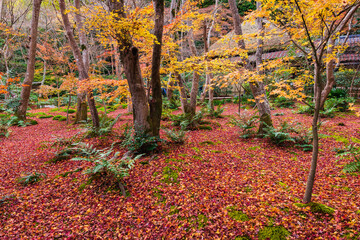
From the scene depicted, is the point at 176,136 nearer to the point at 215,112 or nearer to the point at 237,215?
the point at 237,215

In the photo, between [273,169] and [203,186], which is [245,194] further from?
[273,169]

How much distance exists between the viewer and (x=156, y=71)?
495 centimetres

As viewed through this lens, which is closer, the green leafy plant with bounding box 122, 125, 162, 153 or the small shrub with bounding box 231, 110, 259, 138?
the green leafy plant with bounding box 122, 125, 162, 153

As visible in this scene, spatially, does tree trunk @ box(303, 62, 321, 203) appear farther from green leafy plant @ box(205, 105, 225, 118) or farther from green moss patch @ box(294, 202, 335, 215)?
green leafy plant @ box(205, 105, 225, 118)

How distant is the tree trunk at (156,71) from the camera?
4.53 m

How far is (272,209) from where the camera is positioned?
2834 mm

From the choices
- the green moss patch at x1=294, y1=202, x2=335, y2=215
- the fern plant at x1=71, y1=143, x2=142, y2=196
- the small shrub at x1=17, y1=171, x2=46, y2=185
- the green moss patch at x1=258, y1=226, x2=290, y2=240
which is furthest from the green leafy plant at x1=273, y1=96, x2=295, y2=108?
the small shrub at x1=17, y1=171, x2=46, y2=185

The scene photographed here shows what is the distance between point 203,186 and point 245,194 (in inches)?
32.8

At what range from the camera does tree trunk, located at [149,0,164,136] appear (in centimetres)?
453

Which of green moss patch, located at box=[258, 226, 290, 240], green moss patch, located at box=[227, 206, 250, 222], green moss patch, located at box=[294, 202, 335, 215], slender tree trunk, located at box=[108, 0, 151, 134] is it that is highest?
slender tree trunk, located at box=[108, 0, 151, 134]

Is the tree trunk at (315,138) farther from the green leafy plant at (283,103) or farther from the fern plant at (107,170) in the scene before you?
the green leafy plant at (283,103)

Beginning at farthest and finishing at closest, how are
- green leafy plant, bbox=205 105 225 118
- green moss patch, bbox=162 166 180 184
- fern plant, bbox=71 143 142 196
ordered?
green leafy plant, bbox=205 105 225 118 < green moss patch, bbox=162 166 180 184 < fern plant, bbox=71 143 142 196

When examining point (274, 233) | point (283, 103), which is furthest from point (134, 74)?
point (283, 103)

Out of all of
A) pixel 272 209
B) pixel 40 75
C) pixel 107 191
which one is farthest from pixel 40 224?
pixel 40 75
